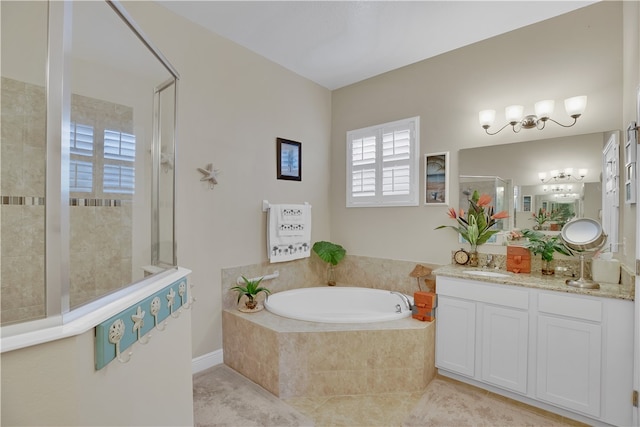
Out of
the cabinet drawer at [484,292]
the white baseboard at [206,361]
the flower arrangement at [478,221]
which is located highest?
the flower arrangement at [478,221]

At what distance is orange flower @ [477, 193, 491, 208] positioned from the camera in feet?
8.57

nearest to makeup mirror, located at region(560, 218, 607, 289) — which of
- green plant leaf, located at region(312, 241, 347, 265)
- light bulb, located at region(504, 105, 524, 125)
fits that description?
light bulb, located at region(504, 105, 524, 125)

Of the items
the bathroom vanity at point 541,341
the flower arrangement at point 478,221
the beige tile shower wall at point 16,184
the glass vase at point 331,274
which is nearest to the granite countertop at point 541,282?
the bathroom vanity at point 541,341

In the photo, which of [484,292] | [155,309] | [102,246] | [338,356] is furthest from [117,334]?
[484,292]

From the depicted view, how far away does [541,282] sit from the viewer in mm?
2045

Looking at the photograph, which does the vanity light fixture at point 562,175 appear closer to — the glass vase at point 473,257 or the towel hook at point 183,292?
the glass vase at point 473,257

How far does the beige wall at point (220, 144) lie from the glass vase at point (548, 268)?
7.59 ft

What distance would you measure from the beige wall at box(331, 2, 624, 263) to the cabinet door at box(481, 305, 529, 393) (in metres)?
0.81

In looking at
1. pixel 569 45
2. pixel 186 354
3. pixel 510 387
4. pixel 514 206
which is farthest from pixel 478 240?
pixel 186 354

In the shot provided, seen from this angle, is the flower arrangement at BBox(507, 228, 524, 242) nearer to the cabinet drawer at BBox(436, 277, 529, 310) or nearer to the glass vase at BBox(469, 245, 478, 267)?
the glass vase at BBox(469, 245, 478, 267)

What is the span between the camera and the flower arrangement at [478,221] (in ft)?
8.52

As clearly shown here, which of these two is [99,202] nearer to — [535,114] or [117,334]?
[117,334]

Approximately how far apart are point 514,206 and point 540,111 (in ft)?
2.51

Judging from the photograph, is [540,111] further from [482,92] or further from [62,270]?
[62,270]
